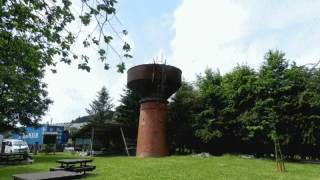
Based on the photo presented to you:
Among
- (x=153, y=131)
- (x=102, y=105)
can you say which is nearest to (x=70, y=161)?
(x=153, y=131)

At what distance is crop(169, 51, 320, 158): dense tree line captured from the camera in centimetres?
2866

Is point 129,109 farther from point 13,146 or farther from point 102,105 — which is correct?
point 102,105

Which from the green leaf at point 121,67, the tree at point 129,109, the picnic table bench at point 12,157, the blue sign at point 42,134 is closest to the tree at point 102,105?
the blue sign at point 42,134

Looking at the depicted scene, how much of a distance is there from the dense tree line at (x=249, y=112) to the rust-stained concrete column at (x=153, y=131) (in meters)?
3.61

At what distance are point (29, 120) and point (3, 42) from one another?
95.1 ft

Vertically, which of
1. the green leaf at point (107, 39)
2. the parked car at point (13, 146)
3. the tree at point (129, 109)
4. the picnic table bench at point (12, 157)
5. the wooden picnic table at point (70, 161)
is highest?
the tree at point (129, 109)

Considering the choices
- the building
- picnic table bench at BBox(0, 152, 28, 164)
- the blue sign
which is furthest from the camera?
the blue sign

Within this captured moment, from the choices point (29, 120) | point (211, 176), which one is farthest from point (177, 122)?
point (211, 176)

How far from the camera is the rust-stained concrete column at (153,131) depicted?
30.6m

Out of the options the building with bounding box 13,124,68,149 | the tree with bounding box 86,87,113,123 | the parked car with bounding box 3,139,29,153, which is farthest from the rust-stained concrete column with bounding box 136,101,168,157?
the tree with bounding box 86,87,113,123

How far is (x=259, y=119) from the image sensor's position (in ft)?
97.4

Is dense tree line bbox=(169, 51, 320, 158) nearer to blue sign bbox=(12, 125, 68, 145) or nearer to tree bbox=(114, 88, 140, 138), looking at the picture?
tree bbox=(114, 88, 140, 138)

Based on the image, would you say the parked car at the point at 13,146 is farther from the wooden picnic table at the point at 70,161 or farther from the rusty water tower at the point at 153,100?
the wooden picnic table at the point at 70,161

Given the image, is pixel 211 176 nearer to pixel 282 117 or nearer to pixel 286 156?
pixel 282 117
